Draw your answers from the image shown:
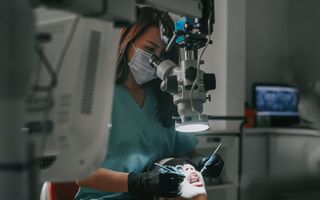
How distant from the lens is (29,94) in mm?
736

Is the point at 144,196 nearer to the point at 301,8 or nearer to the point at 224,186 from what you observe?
the point at 224,186

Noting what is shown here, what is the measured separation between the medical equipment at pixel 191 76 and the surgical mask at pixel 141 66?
44 cm

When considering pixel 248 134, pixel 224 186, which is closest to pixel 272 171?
pixel 248 134

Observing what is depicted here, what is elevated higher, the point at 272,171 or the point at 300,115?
the point at 300,115

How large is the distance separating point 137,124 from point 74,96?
40.4 inches

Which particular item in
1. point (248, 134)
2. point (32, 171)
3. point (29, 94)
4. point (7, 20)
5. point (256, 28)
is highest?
point (256, 28)

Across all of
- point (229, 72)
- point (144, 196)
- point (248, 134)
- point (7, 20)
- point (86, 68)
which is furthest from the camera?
point (248, 134)

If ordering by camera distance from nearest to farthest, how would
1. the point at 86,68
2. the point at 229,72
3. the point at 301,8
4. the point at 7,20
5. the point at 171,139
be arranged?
the point at 7,20 → the point at 86,68 → the point at 171,139 → the point at 229,72 → the point at 301,8

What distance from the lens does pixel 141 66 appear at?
1789mm

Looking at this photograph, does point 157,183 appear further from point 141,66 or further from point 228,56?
point 228,56

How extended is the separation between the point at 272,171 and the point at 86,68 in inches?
130

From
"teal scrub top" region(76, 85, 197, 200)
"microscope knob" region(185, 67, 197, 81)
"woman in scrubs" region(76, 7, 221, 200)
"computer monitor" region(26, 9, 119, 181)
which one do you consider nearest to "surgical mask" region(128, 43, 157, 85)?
"woman in scrubs" region(76, 7, 221, 200)

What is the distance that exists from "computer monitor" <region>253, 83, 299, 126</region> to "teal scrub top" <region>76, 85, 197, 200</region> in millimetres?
2082

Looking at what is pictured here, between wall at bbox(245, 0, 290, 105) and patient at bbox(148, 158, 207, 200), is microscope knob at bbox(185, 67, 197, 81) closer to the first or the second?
patient at bbox(148, 158, 207, 200)
